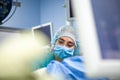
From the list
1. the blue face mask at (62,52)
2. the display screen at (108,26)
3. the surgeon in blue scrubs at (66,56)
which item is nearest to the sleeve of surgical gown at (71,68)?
the surgeon in blue scrubs at (66,56)

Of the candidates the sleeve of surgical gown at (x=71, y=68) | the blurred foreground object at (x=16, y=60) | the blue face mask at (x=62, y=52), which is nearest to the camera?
the blurred foreground object at (x=16, y=60)

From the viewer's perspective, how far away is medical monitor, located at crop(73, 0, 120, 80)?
0.37 meters

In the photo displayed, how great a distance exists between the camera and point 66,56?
1325 mm

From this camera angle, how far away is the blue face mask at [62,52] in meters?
1.32

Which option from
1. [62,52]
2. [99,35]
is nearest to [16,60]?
[99,35]

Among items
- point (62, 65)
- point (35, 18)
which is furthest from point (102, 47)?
point (35, 18)

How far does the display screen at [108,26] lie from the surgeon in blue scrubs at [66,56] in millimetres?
605

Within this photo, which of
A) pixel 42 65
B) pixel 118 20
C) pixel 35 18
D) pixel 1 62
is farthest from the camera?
pixel 35 18

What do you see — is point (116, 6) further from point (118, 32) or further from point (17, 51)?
point (17, 51)

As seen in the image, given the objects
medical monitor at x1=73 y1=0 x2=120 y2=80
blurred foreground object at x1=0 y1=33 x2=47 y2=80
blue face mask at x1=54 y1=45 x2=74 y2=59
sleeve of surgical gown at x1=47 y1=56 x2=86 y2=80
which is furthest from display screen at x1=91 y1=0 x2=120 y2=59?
blue face mask at x1=54 y1=45 x2=74 y2=59

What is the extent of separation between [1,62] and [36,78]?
47 mm

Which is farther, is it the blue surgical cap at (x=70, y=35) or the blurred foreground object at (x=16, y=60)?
the blue surgical cap at (x=70, y=35)

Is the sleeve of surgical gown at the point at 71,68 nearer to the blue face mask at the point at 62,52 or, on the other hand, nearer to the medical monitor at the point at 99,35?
the blue face mask at the point at 62,52

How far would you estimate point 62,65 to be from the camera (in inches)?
41.0
